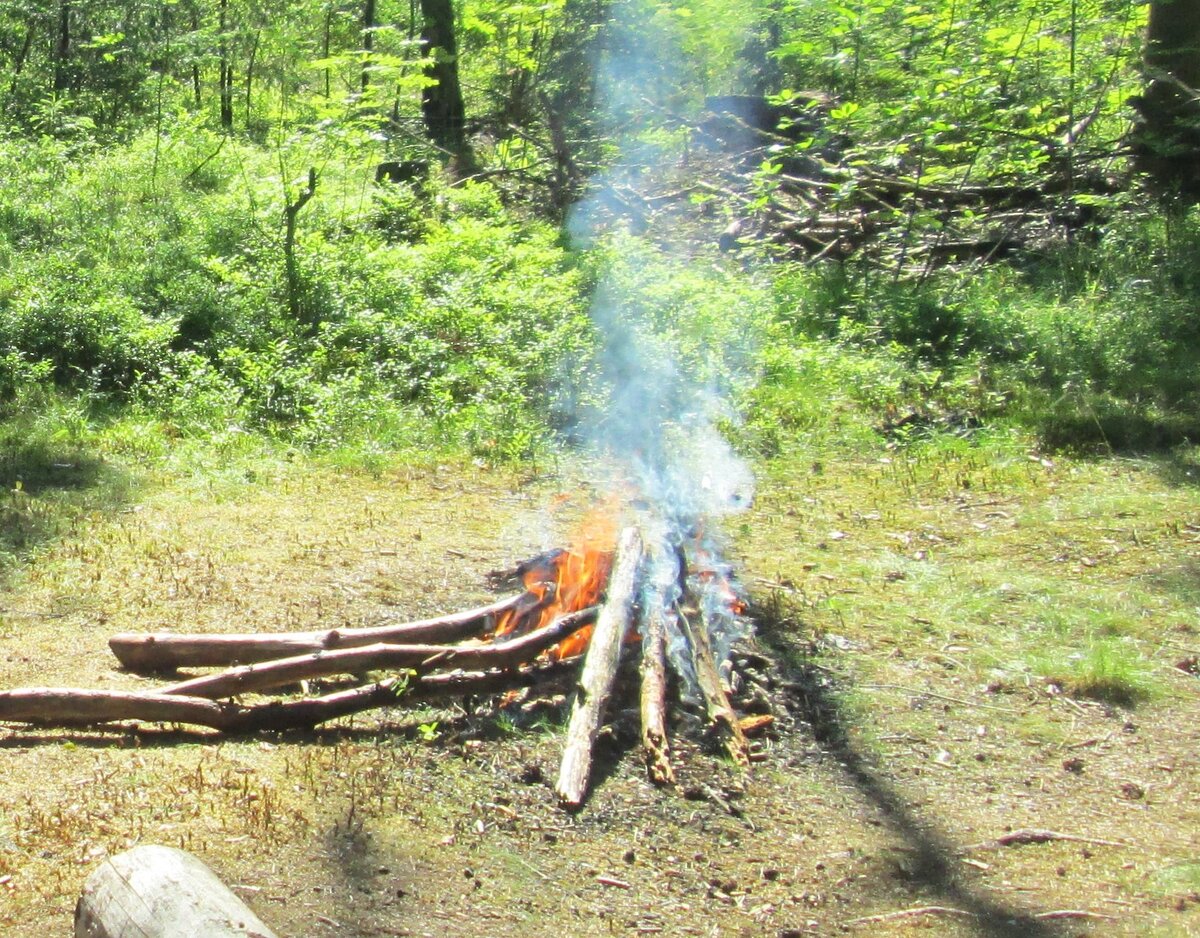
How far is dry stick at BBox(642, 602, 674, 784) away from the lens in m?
4.79

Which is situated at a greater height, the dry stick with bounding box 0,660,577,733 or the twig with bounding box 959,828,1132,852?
the dry stick with bounding box 0,660,577,733

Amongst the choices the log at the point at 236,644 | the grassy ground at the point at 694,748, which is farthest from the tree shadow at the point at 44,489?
the log at the point at 236,644

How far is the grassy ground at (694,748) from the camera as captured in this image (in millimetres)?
4035

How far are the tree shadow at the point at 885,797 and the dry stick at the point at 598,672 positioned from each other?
77 centimetres

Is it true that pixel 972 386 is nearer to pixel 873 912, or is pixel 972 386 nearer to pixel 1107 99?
pixel 1107 99

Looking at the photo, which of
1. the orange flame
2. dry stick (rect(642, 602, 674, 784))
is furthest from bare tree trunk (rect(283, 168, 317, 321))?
dry stick (rect(642, 602, 674, 784))

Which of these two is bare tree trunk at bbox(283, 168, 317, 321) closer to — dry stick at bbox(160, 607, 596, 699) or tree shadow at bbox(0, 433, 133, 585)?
tree shadow at bbox(0, 433, 133, 585)

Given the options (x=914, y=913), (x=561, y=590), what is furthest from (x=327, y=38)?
(x=914, y=913)

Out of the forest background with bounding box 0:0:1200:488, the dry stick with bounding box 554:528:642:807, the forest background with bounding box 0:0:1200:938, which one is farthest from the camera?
the forest background with bounding box 0:0:1200:488

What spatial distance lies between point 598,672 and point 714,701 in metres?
0.50

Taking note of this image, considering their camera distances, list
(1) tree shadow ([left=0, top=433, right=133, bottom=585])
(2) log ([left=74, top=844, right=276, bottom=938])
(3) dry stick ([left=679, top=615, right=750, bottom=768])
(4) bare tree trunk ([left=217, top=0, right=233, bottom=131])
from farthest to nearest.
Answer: (4) bare tree trunk ([left=217, top=0, right=233, bottom=131]), (1) tree shadow ([left=0, top=433, right=133, bottom=585]), (3) dry stick ([left=679, top=615, right=750, bottom=768]), (2) log ([left=74, top=844, right=276, bottom=938])

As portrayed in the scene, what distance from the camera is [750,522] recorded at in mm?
7973

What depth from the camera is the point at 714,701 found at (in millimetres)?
5203

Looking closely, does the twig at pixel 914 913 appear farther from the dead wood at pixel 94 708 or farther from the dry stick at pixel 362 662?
the dead wood at pixel 94 708
